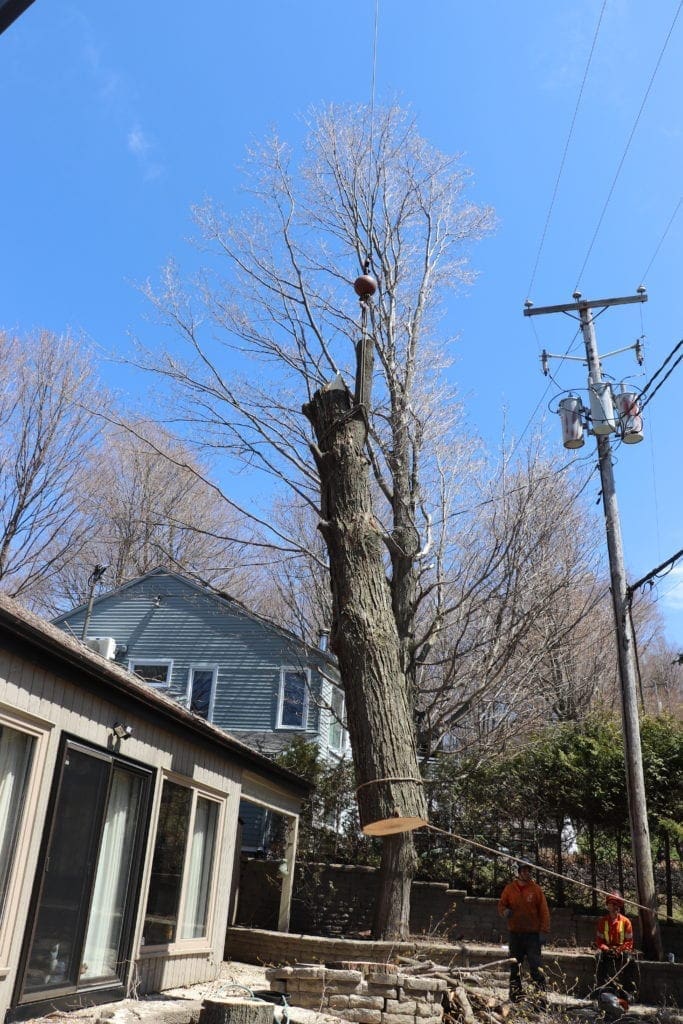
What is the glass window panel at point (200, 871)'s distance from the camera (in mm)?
8741

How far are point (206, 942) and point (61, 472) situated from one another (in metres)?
12.5

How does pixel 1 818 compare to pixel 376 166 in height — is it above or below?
below

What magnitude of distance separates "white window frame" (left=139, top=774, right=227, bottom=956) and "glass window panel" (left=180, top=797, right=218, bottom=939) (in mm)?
50

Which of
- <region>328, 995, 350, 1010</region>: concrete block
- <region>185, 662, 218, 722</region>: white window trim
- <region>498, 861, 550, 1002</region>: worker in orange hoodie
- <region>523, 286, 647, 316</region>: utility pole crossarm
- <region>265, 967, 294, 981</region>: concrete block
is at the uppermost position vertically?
<region>523, 286, 647, 316</region>: utility pole crossarm

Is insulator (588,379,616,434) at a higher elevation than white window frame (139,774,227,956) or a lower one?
higher

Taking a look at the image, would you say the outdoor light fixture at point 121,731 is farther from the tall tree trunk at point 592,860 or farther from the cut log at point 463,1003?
the tall tree trunk at point 592,860

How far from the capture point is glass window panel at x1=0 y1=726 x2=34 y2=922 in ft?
18.4

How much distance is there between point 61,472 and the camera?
750 inches

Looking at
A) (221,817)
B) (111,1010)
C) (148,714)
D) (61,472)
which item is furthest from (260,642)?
(111,1010)

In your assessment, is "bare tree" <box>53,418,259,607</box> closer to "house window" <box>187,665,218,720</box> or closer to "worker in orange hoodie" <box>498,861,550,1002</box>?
"house window" <box>187,665,218,720</box>

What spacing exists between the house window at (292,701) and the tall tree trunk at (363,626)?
39.5 ft

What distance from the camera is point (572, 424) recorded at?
38.8ft

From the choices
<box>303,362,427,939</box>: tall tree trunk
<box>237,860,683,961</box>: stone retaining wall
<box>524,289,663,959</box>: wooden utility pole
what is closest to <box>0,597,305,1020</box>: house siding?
<box>303,362,427,939</box>: tall tree trunk

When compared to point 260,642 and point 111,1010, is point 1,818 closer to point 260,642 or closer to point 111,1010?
point 111,1010
